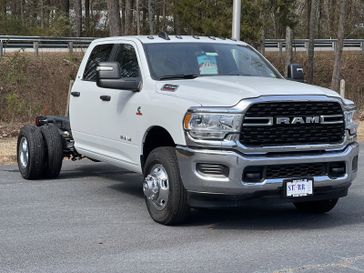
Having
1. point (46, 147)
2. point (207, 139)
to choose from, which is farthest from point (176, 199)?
point (46, 147)

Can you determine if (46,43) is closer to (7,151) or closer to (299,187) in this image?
(7,151)

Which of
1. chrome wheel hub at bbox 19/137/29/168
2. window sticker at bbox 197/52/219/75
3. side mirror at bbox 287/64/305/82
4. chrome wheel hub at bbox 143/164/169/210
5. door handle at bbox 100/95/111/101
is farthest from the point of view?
chrome wheel hub at bbox 19/137/29/168

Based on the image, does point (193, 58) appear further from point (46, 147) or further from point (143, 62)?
point (46, 147)

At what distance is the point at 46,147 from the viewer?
1079cm

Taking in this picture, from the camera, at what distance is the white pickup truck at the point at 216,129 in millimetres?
7324

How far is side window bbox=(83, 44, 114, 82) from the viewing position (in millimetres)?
9859

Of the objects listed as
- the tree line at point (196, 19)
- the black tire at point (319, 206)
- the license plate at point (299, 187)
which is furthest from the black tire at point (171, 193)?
the tree line at point (196, 19)

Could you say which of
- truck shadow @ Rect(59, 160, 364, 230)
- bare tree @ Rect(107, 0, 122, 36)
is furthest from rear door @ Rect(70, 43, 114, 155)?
→ bare tree @ Rect(107, 0, 122, 36)

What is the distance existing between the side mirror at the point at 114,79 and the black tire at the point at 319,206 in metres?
2.42

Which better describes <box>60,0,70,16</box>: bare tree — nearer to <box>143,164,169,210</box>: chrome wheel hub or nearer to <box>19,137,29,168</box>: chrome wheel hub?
<box>19,137,29,168</box>: chrome wheel hub

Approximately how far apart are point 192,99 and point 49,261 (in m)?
2.20

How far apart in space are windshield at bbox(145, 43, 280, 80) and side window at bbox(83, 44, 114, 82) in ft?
3.39

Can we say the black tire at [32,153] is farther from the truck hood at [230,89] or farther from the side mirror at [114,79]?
the truck hood at [230,89]

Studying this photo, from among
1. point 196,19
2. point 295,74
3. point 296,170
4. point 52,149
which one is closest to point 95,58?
point 52,149
